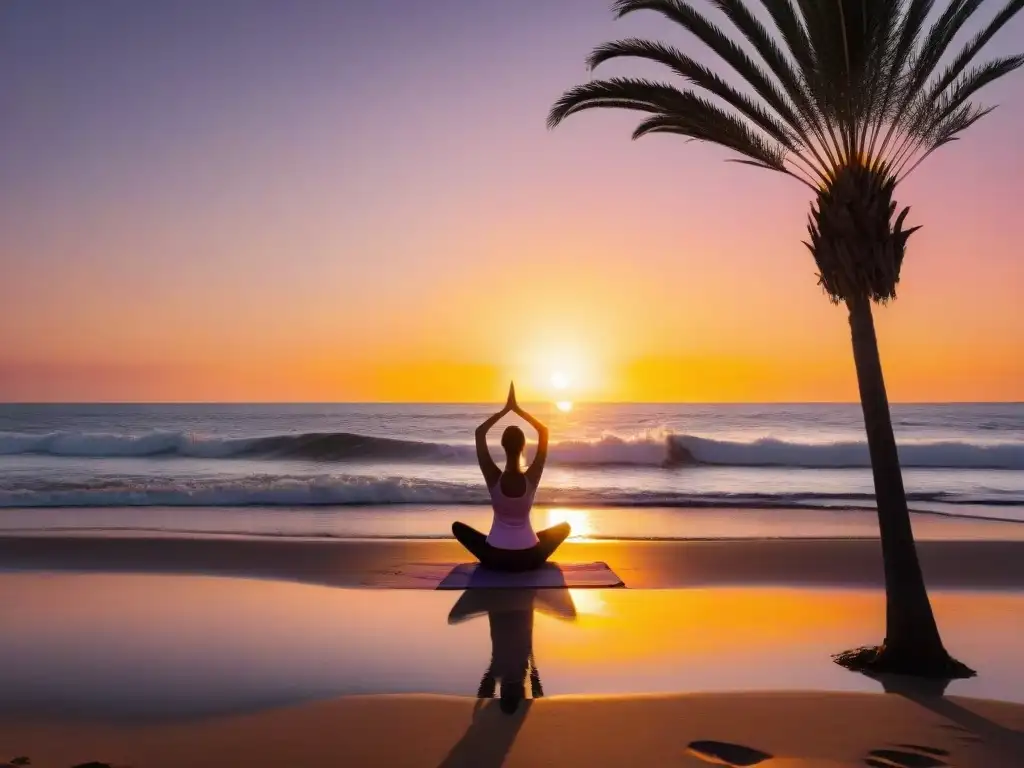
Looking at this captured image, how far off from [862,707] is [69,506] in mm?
16860

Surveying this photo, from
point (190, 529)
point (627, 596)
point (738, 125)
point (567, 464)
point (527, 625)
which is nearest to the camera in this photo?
point (738, 125)

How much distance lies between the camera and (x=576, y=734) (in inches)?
198

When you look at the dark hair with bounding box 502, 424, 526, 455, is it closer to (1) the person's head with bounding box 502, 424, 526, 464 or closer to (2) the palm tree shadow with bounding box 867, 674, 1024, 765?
(1) the person's head with bounding box 502, 424, 526, 464

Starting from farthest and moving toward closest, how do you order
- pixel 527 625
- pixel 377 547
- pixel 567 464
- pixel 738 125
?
pixel 567 464, pixel 377 547, pixel 527 625, pixel 738 125

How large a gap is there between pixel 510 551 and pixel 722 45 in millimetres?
5990

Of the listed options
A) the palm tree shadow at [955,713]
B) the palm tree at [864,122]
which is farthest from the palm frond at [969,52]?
the palm tree shadow at [955,713]

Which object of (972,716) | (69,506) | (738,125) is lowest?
(69,506)

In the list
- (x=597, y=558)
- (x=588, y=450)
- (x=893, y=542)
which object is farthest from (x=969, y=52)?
(x=588, y=450)

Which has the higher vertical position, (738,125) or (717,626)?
(738,125)

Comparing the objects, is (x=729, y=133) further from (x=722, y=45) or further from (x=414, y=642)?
(x=414, y=642)

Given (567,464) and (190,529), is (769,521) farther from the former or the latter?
(567,464)

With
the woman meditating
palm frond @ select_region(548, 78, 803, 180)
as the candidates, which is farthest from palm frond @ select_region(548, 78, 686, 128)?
the woman meditating

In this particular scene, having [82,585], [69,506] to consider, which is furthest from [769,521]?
[69,506]

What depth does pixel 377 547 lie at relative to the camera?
12.3 meters
